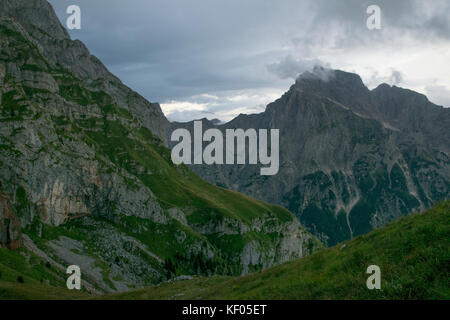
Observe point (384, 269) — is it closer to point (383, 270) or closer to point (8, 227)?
point (383, 270)

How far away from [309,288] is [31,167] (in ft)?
528

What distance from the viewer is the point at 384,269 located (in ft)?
67.5

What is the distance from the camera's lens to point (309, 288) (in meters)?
22.1

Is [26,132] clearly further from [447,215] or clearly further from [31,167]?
[447,215]

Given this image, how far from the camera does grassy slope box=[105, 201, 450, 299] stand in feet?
59.0
